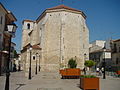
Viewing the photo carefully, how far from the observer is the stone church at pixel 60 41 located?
41.1 meters

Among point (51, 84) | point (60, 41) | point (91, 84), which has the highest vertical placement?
point (60, 41)

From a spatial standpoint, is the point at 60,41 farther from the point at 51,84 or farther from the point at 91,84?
the point at 91,84

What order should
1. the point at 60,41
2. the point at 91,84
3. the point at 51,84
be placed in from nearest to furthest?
the point at 91,84 < the point at 51,84 < the point at 60,41

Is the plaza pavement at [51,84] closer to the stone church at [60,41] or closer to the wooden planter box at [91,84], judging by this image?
the wooden planter box at [91,84]

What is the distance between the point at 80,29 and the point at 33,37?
15.8m

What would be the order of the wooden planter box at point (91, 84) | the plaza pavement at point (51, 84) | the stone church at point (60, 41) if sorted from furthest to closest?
the stone church at point (60, 41)
the plaza pavement at point (51, 84)
the wooden planter box at point (91, 84)

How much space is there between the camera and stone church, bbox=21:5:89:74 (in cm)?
4112

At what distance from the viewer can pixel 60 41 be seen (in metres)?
41.3

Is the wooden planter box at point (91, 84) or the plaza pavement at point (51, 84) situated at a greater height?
the wooden planter box at point (91, 84)

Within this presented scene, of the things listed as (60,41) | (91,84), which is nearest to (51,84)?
(91,84)

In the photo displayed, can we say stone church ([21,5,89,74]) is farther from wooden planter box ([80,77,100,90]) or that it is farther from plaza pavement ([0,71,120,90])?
wooden planter box ([80,77,100,90])

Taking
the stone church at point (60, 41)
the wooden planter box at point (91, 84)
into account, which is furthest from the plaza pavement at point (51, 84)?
the stone church at point (60, 41)

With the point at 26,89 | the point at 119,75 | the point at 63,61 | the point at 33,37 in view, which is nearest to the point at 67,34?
the point at 63,61

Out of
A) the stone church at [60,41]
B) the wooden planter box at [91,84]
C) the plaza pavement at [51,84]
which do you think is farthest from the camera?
the stone church at [60,41]
